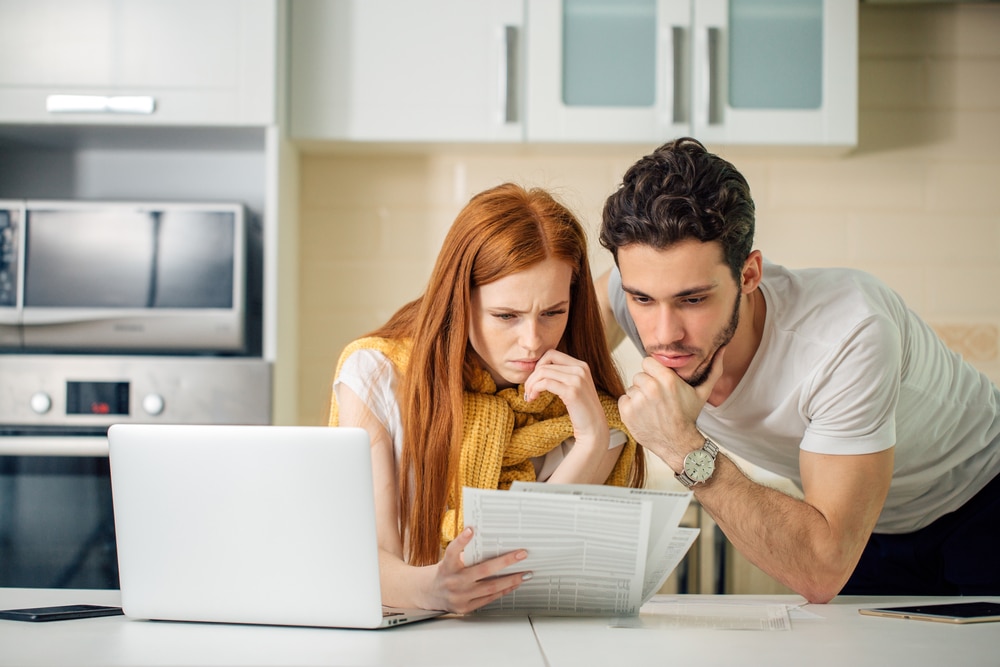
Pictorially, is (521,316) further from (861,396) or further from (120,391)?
(120,391)

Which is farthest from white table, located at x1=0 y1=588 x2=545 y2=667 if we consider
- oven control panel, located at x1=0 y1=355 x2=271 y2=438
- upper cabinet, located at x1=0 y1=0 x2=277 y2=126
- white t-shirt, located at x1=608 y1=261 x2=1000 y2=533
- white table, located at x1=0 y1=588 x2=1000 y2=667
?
upper cabinet, located at x1=0 y1=0 x2=277 y2=126

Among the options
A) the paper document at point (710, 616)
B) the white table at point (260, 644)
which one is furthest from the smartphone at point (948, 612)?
the white table at point (260, 644)

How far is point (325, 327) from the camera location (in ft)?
8.46

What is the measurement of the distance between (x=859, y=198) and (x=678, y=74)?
647mm

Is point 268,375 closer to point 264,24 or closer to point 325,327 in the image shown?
point 325,327

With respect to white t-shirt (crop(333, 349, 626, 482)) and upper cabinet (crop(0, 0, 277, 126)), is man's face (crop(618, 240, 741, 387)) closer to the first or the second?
white t-shirt (crop(333, 349, 626, 482))

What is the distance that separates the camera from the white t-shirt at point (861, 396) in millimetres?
1476

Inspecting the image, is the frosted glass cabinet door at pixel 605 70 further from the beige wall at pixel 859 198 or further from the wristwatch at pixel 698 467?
the wristwatch at pixel 698 467

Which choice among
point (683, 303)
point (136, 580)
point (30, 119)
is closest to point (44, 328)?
point (30, 119)

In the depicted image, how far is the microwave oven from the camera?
2.22 metres

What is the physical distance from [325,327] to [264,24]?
0.77 meters

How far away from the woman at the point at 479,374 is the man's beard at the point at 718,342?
0.16 metres

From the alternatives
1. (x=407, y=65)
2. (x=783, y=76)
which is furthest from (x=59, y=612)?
(x=783, y=76)

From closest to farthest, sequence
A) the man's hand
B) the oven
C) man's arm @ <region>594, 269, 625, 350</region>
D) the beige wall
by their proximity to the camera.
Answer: the man's hand, man's arm @ <region>594, 269, 625, 350</region>, the oven, the beige wall
